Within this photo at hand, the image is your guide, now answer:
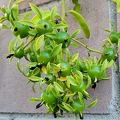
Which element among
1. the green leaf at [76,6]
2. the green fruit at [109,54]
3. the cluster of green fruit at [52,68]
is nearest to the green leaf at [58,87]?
the cluster of green fruit at [52,68]

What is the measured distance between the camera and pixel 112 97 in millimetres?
517

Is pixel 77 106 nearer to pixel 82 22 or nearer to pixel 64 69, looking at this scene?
pixel 64 69

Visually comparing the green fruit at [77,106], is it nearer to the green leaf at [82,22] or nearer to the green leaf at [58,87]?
the green leaf at [58,87]

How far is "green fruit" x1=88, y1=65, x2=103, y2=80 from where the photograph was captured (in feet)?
1.33

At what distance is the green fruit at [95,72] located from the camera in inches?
16.0

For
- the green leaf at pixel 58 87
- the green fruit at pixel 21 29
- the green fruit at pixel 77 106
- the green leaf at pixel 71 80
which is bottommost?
the green fruit at pixel 77 106

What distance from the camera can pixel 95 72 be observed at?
0.41 meters

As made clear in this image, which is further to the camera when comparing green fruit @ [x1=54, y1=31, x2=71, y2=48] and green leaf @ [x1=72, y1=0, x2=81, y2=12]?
green leaf @ [x1=72, y1=0, x2=81, y2=12]

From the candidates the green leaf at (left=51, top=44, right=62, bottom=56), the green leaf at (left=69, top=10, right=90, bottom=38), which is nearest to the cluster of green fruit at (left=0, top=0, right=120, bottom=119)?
the green leaf at (left=51, top=44, right=62, bottom=56)

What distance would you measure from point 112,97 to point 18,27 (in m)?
0.24

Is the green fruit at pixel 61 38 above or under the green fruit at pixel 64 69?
above

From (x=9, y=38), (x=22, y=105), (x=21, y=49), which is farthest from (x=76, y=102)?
(x=9, y=38)

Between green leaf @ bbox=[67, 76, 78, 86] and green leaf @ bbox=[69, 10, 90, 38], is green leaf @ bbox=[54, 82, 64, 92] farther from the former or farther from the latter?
green leaf @ bbox=[69, 10, 90, 38]

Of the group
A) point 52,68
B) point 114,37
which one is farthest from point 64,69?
point 114,37
